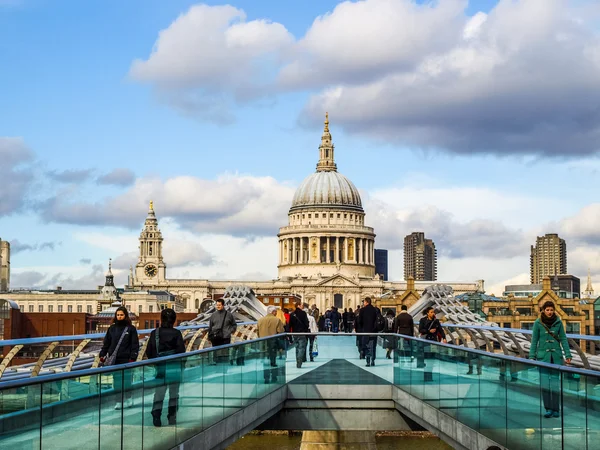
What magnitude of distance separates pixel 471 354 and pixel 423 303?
5099cm

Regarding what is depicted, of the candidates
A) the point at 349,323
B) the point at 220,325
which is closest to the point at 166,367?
Result: the point at 220,325

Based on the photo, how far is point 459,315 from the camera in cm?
5869

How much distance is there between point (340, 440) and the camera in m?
31.4

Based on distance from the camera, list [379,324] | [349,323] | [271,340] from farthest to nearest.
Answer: [349,323] < [379,324] < [271,340]

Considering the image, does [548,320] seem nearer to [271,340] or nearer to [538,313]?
[271,340]

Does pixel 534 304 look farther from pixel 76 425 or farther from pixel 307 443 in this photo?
pixel 76 425

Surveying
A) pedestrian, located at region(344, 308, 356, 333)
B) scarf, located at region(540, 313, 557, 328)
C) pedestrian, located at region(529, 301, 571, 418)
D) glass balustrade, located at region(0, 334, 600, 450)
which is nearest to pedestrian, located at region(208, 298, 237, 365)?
glass balustrade, located at region(0, 334, 600, 450)

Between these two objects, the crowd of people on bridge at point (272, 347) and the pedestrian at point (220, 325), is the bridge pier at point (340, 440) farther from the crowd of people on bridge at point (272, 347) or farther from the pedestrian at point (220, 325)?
the pedestrian at point (220, 325)

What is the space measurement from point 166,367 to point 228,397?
3.90 meters

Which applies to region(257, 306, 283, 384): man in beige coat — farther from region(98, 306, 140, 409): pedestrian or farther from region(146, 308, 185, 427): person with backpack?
region(98, 306, 140, 409): pedestrian

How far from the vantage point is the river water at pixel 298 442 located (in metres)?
56.9

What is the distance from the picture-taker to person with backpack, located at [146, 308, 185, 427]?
43.4 feet

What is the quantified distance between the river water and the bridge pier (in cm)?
2151

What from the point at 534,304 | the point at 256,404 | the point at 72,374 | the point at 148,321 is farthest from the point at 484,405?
the point at 148,321
